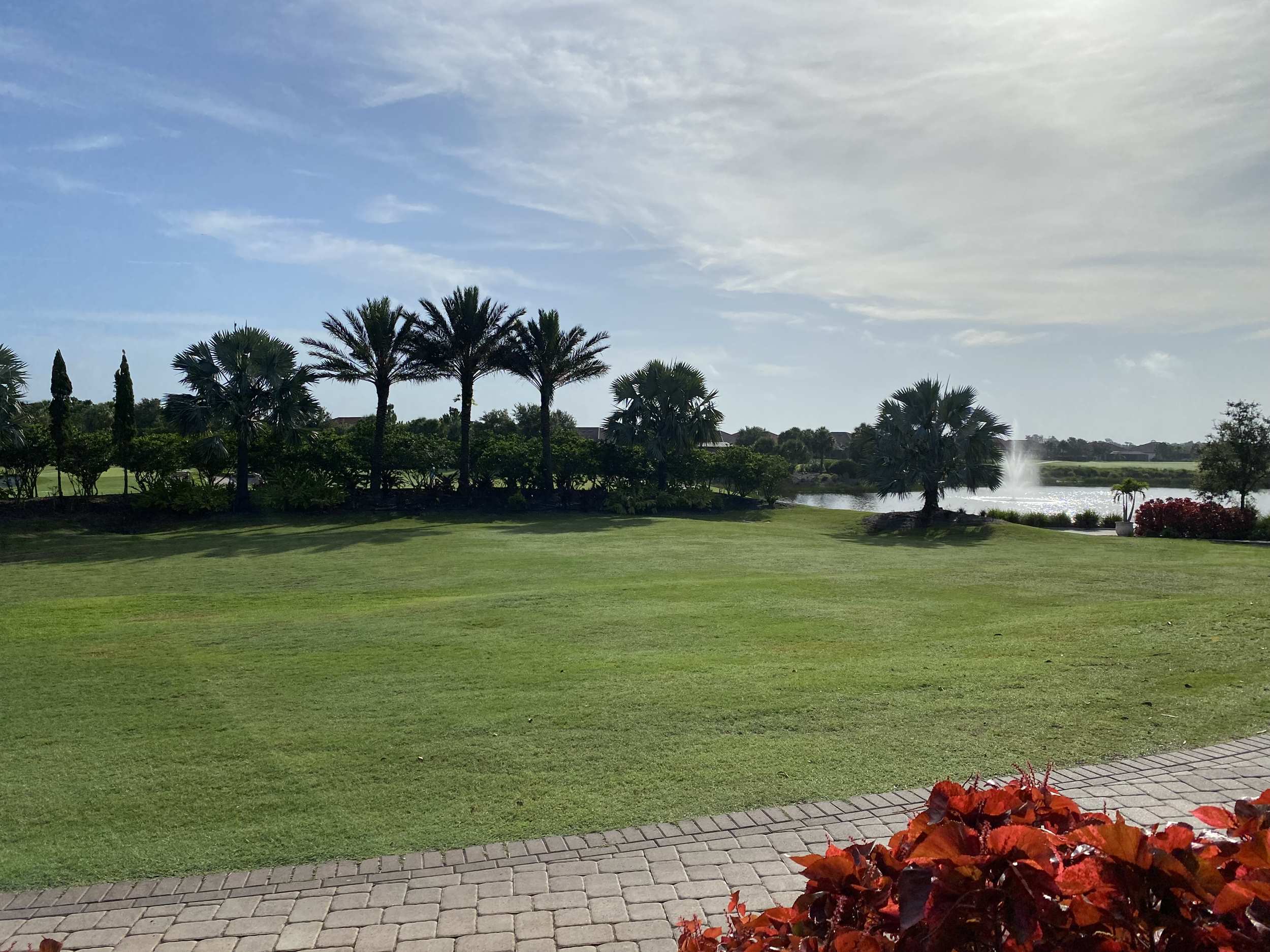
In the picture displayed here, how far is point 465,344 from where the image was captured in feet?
104

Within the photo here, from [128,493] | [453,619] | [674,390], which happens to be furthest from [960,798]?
[674,390]

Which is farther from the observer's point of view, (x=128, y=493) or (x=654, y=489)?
(x=654, y=489)

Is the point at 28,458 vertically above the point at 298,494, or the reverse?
the point at 28,458

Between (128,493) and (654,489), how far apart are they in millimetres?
18306

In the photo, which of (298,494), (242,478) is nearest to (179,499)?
(242,478)

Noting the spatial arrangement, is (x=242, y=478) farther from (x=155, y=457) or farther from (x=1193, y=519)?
(x=1193, y=519)

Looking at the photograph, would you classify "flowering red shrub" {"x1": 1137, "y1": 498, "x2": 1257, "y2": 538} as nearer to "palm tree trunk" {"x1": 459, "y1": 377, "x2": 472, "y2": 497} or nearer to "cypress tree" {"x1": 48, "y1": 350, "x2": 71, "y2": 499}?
"palm tree trunk" {"x1": 459, "y1": 377, "x2": 472, "y2": 497}

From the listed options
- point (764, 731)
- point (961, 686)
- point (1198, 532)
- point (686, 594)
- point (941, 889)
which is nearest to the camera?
point (941, 889)

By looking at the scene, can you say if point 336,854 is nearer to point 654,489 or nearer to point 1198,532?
point 1198,532

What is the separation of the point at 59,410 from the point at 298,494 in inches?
284

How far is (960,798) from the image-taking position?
1.88 m

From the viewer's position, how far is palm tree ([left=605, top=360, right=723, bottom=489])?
1374 inches

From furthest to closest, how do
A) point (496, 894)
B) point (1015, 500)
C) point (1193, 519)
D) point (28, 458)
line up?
point (1015, 500) → point (28, 458) → point (1193, 519) → point (496, 894)

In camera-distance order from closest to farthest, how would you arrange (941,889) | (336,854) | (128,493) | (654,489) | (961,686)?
(941,889)
(336,854)
(961,686)
(128,493)
(654,489)
